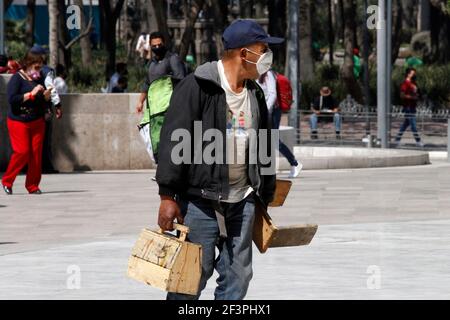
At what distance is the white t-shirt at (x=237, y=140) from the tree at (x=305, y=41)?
31.1 meters

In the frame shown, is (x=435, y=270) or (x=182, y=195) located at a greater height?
(x=182, y=195)

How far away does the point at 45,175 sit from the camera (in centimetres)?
2089

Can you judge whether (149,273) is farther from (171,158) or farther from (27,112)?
(27,112)

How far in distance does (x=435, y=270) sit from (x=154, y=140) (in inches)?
86.8

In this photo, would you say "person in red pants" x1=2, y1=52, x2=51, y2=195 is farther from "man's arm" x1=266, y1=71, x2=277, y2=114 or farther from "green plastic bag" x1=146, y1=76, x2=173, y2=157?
"green plastic bag" x1=146, y1=76, x2=173, y2=157

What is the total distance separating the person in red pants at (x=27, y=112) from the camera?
16938 mm

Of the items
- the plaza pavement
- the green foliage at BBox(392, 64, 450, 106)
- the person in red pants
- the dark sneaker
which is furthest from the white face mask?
the green foliage at BBox(392, 64, 450, 106)

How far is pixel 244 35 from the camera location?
7832 mm

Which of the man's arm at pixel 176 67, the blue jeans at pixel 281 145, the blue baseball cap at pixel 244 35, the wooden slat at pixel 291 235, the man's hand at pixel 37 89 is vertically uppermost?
the blue baseball cap at pixel 244 35

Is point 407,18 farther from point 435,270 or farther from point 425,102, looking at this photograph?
point 435,270

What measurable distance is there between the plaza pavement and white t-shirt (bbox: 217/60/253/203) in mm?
2091

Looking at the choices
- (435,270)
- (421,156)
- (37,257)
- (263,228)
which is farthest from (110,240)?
(421,156)

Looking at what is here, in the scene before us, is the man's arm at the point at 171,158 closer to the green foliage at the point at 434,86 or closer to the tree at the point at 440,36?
the green foliage at the point at 434,86

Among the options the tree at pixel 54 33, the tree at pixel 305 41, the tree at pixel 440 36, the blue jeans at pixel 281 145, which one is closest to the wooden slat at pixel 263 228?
the blue jeans at pixel 281 145
